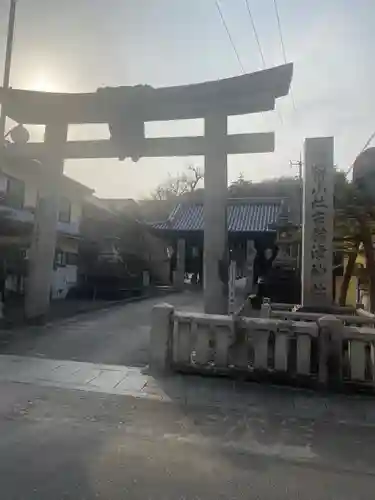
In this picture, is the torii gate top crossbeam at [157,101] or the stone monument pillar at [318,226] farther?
the torii gate top crossbeam at [157,101]

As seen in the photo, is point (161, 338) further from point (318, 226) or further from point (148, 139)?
point (148, 139)

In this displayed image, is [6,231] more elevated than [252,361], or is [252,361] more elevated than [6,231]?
[6,231]

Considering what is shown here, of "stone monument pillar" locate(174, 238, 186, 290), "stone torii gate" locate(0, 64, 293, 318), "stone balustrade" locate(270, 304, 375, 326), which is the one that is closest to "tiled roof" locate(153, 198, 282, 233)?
"stone monument pillar" locate(174, 238, 186, 290)

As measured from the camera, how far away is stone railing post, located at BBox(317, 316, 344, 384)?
20.5 feet

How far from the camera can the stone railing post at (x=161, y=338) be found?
700 centimetres

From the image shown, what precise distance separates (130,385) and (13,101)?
9017 millimetres

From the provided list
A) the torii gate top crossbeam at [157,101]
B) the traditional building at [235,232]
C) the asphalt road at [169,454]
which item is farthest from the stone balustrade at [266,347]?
the traditional building at [235,232]

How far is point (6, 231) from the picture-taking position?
15.4m

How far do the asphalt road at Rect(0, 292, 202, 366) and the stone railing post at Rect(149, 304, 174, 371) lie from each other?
36.5 inches

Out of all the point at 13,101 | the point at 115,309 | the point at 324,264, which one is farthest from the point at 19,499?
the point at 115,309

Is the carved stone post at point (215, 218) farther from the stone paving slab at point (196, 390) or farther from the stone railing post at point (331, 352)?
the stone railing post at point (331, 352)

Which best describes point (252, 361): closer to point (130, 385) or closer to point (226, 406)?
point (226, 406)

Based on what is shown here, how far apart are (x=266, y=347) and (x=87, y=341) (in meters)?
4.93

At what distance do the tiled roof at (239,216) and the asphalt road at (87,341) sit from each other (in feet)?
56.0
